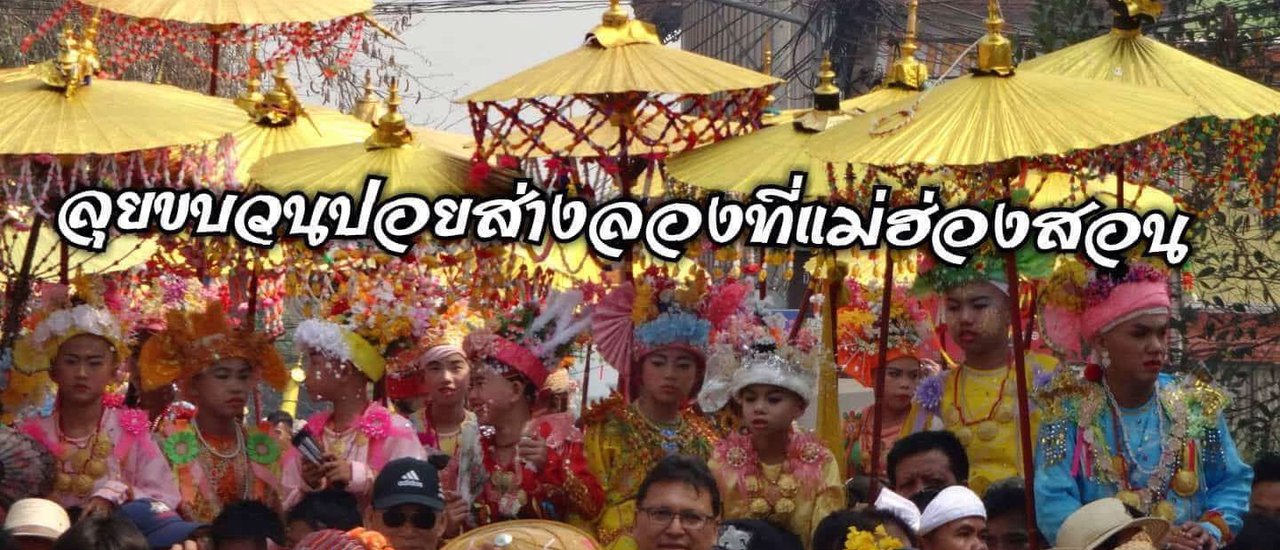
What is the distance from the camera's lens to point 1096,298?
7.63 meters

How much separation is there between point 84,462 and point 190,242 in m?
1.25

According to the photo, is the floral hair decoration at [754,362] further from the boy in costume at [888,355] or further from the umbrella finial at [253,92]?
the umbrella finial at [253,92]

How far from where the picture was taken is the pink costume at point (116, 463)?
8.03m

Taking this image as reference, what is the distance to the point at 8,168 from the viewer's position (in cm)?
828

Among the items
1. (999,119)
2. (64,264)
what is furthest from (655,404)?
(64,264)

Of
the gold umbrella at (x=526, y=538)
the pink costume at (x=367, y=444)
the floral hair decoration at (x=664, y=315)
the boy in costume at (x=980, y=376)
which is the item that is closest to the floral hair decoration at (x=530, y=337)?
the floral hair decoration at (x=664, y=315)

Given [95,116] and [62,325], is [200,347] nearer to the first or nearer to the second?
[62,325]

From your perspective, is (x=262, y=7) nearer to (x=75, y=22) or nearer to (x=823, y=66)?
(x=823, y=66)

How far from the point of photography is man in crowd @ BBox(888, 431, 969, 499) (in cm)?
788

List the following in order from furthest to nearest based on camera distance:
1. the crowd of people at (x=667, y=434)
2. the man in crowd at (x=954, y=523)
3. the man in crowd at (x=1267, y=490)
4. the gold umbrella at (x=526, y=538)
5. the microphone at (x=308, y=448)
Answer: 1. the microphone at (x=308, y=448)
2. the man in crowd at (x=1267, y=490)
3. the crowd of people at (x=667, y=434)
4. the man in crowd at (x=954, y=523)
5. the gold umbrella at (x=526, y=538)

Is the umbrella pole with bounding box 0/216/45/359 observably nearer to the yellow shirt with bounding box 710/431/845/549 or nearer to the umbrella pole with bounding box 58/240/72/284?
the umbrella pole with bounding box 58/240/72/284

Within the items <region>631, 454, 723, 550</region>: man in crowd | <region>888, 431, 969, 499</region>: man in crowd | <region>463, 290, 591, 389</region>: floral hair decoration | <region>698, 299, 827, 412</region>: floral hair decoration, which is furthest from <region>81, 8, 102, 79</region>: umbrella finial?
<region>888, 431, 969, 499</region>: man in crowd

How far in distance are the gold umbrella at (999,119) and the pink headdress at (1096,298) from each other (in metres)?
0.60

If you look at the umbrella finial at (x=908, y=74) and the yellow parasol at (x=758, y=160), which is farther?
the umbrella finial at (x=908, y=74)
